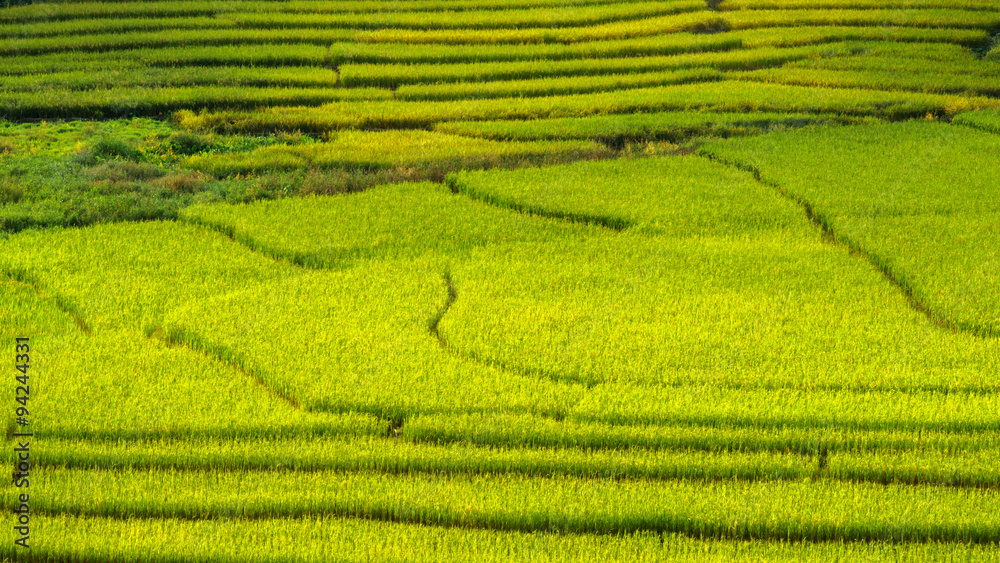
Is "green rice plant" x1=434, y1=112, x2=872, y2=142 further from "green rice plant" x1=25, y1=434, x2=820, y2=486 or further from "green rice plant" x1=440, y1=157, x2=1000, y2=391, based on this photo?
"green rice plant" x1=25, y1=434, x2=820, y2=486

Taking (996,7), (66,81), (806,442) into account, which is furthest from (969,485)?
(996,7)

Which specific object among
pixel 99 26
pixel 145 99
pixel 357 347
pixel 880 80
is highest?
pixel 99 26

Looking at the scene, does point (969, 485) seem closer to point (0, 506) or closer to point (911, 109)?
point (0, 506)

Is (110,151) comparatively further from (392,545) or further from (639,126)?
(392,545)

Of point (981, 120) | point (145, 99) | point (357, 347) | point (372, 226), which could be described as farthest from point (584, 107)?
point (357, 347)

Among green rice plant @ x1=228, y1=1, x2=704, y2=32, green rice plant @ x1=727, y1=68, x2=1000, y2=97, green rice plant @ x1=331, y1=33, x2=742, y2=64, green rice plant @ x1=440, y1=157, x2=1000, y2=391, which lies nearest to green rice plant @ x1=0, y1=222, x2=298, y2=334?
green rice plant @ x1=440, y1=157, x2=1000, y2=391

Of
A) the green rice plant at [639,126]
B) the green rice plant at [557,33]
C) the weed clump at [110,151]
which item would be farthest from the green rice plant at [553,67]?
the weed clump at [110,151]

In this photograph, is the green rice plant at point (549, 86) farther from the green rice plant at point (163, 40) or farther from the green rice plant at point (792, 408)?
the green rice plant at point (792, 408)
